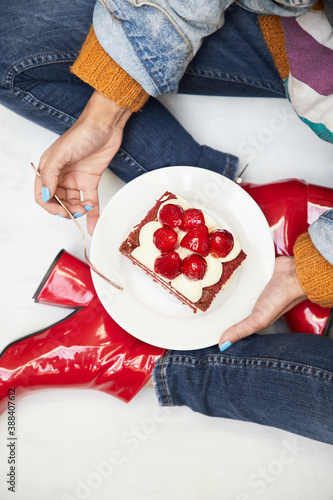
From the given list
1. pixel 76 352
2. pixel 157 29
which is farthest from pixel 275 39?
pixel 76 352

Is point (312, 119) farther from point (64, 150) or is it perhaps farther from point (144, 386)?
point (144, 386)

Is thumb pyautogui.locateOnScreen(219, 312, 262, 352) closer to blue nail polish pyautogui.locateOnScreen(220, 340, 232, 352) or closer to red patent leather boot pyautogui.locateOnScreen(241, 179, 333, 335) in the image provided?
blue nail polish pyautogui.locateOnScreen(220, 340, 232, 352)

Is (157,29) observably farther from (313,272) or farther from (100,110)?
(313,272)

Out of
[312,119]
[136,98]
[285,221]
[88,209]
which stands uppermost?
[312,119]

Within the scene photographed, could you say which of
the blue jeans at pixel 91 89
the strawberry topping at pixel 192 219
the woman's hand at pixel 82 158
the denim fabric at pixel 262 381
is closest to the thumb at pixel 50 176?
the woman's hand at pixel 82 158

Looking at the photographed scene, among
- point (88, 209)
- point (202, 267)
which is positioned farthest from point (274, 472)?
point (88, 209)

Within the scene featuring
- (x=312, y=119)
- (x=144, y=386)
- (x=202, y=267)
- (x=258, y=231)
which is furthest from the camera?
(x=144, y=386)

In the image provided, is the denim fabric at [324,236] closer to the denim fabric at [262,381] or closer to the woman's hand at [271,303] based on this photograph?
the woman's hand at [271,303]

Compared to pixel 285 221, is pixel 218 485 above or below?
below

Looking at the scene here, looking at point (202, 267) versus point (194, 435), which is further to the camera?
point (194, 435)
